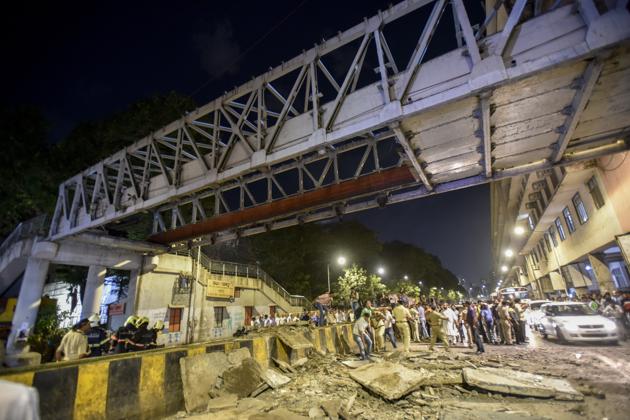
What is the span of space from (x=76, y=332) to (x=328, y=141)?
787 centimetres

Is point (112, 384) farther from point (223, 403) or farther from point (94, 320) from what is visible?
point (94, 320)

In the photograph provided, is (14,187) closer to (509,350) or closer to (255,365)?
(255,365)

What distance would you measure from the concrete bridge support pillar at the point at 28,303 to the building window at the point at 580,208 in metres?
29.4

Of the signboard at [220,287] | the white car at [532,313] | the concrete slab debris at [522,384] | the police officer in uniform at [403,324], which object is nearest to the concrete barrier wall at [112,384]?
the concrete slab debris at [522,384]

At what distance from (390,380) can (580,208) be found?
20.7 metres

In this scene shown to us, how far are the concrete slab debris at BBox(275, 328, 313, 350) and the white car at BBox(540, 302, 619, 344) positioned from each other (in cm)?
1008

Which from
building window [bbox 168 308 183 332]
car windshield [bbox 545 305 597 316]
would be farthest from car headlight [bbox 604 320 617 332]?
Result: building window [bbox 168 308 183 332]

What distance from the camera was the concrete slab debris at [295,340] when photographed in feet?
24.3

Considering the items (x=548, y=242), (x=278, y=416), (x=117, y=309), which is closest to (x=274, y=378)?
(x=278, y=416)

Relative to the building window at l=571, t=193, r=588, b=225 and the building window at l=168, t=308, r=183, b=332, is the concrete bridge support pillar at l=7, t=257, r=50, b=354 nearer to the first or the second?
the building window at l=168, t=308, r=183, b=332

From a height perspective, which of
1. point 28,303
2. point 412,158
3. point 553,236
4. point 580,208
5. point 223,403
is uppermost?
point 580,208

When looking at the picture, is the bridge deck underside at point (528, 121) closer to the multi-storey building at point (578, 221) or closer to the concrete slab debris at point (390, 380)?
the multi-storey building at point (578, 221)

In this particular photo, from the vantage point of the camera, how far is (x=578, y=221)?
1891cm

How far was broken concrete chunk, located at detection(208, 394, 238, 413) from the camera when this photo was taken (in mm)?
4719
